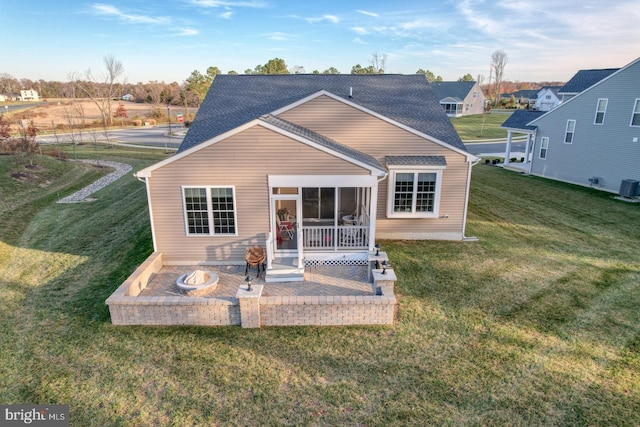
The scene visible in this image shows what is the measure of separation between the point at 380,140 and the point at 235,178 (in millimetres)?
5446

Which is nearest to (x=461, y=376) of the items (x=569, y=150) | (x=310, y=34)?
(x=569, y=150)

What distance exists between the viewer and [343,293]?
10.1 meters

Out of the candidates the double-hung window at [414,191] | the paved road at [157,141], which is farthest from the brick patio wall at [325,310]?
the paved road at [157,141]

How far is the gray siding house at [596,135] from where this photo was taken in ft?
64.1

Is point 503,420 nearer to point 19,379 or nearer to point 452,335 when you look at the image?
point 452,335

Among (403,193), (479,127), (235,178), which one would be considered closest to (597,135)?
(403,193)

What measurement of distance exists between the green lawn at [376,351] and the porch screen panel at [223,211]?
9.48ft

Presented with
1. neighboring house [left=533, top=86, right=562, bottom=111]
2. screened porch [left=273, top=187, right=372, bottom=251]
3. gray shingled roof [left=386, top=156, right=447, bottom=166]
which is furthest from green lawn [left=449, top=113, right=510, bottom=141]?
screened porch [left=273, top=187, right=372, bottom=251]

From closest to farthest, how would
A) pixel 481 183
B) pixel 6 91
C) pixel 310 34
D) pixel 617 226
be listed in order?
pixel 617 226 < pixel 481 183 < pixel 310 34 < pixel 6 91

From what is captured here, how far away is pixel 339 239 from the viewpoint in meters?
11.9

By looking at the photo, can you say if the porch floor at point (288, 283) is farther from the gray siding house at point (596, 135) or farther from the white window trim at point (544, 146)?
the white window trim at point (544, 146)

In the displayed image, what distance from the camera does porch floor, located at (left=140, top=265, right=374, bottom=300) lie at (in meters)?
10.1

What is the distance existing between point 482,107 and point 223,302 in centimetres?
7916

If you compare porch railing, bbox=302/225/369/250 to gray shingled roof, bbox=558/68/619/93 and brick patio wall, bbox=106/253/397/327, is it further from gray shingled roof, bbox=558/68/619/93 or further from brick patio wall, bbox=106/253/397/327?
gray shingled roof, bbox=558/68/619/93
